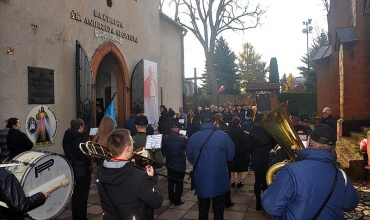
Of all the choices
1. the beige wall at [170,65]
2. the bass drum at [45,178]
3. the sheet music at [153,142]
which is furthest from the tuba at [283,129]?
the beige wall at [170,65]

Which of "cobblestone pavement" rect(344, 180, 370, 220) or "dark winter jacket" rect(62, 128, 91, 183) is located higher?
"dark winter jacket" rect(62, 128, 91, 183)

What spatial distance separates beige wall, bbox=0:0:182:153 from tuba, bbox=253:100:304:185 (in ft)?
17.1

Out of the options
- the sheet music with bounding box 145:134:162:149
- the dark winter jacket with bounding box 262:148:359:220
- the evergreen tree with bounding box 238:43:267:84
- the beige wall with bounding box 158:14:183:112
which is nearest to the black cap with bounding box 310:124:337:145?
the dark winter jacket with bounding box 262:148:359:220

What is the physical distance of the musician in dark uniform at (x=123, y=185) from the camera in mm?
2430

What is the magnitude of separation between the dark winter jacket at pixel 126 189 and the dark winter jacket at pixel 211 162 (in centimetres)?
171

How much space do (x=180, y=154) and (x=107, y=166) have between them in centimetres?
328

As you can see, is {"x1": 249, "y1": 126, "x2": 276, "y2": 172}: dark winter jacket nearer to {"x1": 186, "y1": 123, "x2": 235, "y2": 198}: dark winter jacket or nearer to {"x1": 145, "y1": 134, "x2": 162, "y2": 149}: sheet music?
{"x1": 186, "y1": 123, "x2": 235, "y2": 198}: dark winter jacket

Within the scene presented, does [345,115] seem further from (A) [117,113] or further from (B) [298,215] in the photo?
(B) [298,215]

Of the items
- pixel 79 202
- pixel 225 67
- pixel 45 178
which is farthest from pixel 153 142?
pixel 225 67

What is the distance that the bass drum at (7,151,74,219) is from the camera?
11.7 feet

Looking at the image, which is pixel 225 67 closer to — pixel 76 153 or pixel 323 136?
pixel 76 153

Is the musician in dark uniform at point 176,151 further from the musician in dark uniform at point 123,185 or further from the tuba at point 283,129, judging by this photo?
the musician in dark uniform at point 123,185

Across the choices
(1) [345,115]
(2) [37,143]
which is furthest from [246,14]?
(2) [37,143]

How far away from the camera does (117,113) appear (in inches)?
412
